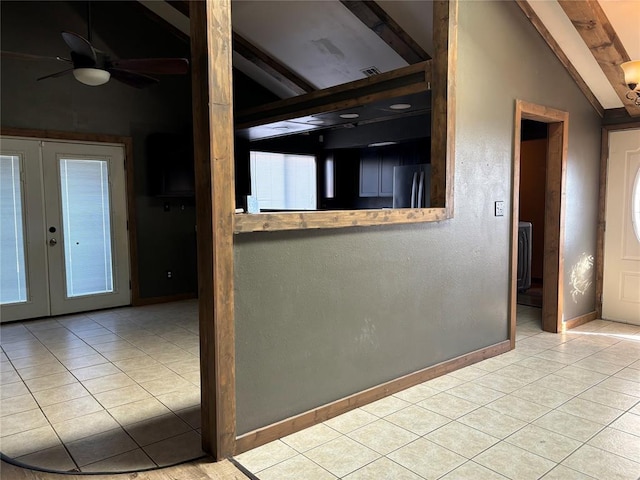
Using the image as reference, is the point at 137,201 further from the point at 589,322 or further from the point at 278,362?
the point at 589,322

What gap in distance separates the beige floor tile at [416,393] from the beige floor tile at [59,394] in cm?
218

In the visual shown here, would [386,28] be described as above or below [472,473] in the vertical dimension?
above

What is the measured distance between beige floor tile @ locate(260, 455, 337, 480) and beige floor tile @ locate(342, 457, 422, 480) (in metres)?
0.05

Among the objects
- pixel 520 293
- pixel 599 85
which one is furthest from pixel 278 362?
pixel 520 293

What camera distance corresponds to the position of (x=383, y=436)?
2.60m

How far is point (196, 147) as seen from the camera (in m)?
2.32

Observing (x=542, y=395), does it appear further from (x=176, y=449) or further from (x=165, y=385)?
(x=165, y=385)

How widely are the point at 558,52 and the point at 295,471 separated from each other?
426 cm

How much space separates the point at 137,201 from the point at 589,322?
560cm

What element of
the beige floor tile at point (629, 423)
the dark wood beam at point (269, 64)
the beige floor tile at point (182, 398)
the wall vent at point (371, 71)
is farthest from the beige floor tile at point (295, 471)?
the dark wood beam at point (269, 64)

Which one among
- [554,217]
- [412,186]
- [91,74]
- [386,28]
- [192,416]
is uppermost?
[386,28]

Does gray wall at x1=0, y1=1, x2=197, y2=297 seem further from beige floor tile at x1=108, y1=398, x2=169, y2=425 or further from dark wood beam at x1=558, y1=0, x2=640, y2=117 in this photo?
dark wood beam at x1=558, y1=0, x2=640, y2=117

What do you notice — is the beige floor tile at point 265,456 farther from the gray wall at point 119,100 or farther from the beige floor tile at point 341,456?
the gray wall at point 119,100

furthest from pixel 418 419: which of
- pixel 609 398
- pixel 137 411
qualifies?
pixel 137 411
